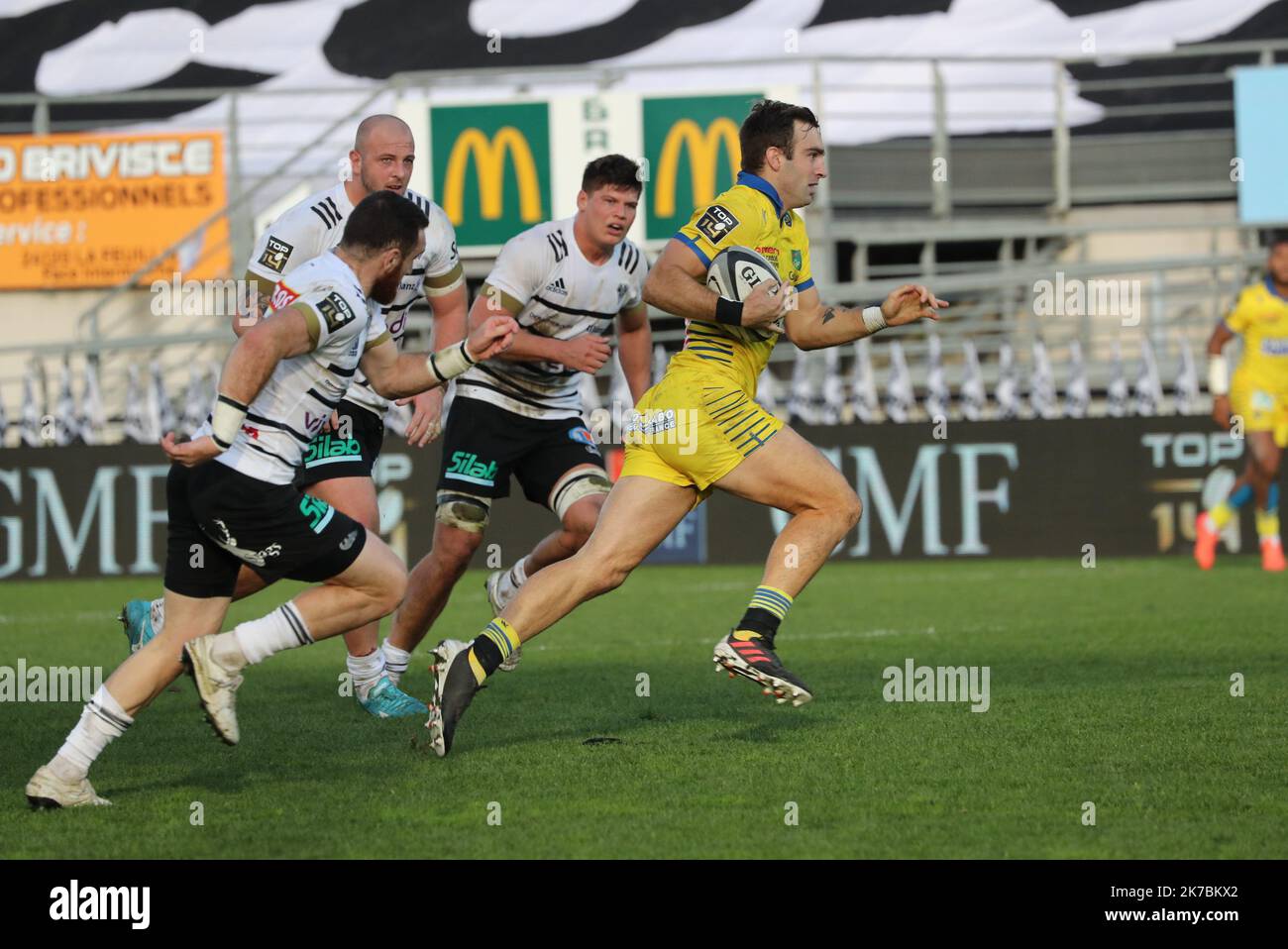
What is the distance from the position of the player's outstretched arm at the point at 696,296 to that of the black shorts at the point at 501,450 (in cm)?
180

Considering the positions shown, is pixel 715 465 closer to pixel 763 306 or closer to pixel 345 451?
pixel 763 306

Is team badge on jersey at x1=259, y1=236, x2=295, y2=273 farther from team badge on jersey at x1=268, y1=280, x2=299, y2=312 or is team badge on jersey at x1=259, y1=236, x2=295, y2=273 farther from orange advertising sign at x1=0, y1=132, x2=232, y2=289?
orange advertising sign at x1=0, y1=132, x2=232, y2=289

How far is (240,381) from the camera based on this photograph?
18.6 feet

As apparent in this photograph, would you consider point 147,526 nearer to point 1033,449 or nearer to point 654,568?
point 654,568

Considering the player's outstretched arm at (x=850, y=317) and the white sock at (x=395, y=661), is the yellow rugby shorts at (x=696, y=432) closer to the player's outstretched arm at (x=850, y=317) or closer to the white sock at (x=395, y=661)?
the player's outstretched arm at (x=850, y=317)

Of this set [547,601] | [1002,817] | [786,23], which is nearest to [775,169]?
[547,601]

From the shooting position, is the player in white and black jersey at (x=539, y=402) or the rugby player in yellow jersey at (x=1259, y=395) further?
the rugby player in yellow jersey at (x=1259, y=395)

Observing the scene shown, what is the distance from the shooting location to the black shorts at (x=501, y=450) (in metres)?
8.33

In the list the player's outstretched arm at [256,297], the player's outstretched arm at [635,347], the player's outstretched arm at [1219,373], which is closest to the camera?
the player's outstretched arm at [256,297]

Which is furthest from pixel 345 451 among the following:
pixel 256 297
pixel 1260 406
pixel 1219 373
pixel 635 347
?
pixel 1260 406

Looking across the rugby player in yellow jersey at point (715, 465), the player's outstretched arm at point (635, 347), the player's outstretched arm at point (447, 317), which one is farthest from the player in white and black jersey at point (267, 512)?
the player's outstretched arm at point (635, 347)

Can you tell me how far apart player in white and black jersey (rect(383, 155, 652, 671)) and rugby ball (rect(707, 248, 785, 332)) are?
141 cm

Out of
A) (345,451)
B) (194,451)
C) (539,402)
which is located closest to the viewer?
(194,451)

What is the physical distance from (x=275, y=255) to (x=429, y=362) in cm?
154
